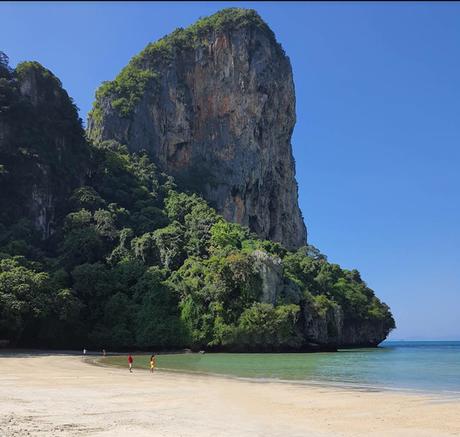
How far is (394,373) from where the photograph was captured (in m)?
34.5

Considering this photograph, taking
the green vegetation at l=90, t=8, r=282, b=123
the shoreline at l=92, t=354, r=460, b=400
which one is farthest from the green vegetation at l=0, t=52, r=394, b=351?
the shoreline at l=92, t=354, r=460, b=400

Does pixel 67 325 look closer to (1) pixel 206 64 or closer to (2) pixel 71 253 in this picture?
(2) pixel 71 253

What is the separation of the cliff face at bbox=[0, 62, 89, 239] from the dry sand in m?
45.6

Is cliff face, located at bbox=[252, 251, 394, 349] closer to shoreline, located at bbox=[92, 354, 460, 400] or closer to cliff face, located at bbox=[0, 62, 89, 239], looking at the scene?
shoreline, located at bbox=[92, 354, 460, 400]

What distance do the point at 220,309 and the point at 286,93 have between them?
62340 millimetres

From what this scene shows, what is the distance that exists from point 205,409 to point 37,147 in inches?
2425

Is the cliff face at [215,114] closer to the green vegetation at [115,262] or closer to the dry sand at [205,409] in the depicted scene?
the green vegetation at [115,262]

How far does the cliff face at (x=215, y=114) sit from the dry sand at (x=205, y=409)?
226ft

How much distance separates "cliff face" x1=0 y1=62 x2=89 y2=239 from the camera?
223 feet

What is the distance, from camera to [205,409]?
17.3 m

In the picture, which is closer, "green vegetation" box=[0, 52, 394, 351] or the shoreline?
the shoreline

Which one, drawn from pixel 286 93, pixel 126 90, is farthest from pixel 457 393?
pixel 286 93

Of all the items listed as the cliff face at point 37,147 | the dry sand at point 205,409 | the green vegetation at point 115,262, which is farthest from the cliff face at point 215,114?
the dry sand at point 205,409

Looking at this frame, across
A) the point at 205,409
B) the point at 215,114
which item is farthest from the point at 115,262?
the point at 205,409
